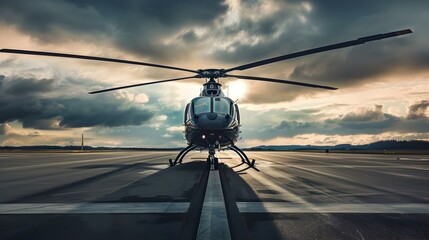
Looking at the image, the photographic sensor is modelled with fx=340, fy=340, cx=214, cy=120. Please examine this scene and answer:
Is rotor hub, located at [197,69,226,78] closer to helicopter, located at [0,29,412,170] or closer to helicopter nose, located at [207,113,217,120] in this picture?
helicopter, located at [0,29,412,170]

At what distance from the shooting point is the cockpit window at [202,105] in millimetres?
16656

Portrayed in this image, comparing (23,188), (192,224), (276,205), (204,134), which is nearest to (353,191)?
(276,205)

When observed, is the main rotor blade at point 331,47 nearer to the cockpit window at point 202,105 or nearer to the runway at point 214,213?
the cockpit window at point 202,105

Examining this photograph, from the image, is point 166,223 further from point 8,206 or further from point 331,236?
point 8,206

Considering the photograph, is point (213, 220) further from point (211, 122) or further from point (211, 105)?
point (211, 105)

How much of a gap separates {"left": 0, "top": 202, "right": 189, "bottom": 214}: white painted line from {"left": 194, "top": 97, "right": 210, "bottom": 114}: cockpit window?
370 inches

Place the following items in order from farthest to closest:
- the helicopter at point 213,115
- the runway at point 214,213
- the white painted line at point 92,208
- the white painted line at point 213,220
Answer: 1. the helicopter at point 213,115
2. the white painted line at point 92,208
3. the runway at point 214,213
4. the white painted line at point 213,220

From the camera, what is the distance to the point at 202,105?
16859 mm

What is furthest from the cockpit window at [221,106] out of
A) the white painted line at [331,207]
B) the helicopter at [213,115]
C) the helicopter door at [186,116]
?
the white painted line at [331,207]

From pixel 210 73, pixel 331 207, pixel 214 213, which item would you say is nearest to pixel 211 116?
pixel 210 73

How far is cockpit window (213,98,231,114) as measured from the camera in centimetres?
1667

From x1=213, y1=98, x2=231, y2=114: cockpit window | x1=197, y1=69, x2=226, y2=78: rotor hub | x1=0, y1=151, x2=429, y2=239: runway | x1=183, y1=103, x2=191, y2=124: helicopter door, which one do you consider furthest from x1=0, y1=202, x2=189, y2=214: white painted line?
x1=197, y1=69, x2=226, y2=78: rotor hub

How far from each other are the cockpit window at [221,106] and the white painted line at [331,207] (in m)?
9.45

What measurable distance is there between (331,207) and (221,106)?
10279 mm
